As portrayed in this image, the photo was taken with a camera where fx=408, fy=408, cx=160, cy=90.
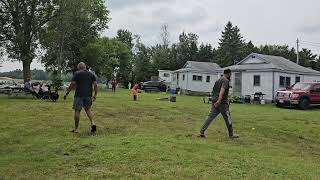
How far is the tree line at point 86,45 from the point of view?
31188 mm

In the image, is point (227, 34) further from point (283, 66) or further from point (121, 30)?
point (283, 66)

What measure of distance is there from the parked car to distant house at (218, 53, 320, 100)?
47.4ft

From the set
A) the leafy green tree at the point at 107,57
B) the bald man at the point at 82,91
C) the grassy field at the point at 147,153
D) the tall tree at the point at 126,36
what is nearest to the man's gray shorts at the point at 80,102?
the bald man at the point at 82,91

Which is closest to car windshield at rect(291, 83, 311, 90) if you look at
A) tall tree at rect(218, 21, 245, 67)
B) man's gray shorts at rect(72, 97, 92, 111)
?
man's gray shorts at rect(72, 97, 92, 111)

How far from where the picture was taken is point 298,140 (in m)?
11.7

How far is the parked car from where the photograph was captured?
4763cm

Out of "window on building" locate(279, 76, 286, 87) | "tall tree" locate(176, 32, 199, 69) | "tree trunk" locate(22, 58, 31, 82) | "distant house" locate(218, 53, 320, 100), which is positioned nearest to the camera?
"distant house" locate(218, 53, 320, 100)

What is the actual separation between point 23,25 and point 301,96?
20.6 m

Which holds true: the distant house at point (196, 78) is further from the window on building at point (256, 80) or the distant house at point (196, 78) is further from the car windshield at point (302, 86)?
the car windshield at point (302, 86)

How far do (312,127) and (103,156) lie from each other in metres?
10.3

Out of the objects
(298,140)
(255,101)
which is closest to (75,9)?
(255,101)

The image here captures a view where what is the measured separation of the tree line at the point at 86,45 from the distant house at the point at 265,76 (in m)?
14.6

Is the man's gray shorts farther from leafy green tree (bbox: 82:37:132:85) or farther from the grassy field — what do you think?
leafy green tree (bbox: 82:37:132:85)

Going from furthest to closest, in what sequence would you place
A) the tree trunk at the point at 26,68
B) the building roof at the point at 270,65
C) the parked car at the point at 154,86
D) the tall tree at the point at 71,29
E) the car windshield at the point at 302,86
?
the parked car at the point at 154,86, the tall tree at the point at 71,29, the tree trunk at the point at 26,68, the building roof at the point at 270,65, the car windshield at the point at 302,86
